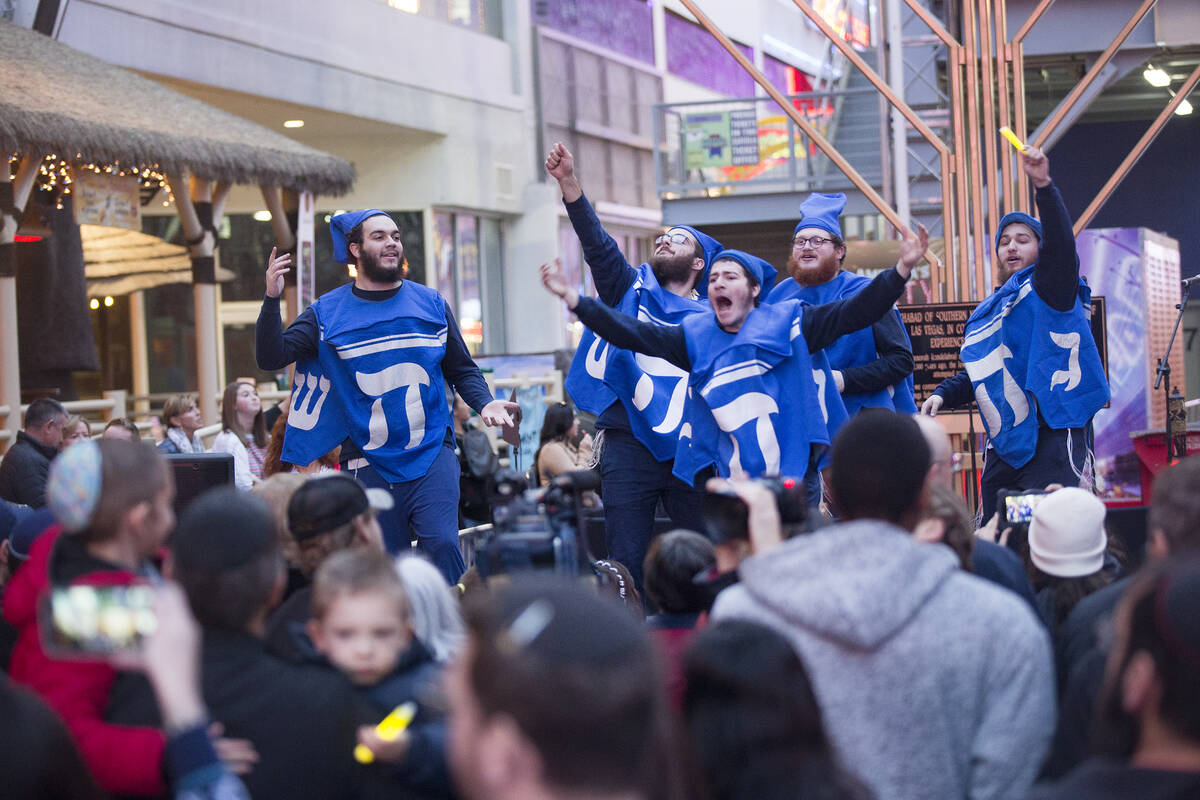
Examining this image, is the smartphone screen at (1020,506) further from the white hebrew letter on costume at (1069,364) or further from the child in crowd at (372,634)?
the child in crowd at (372,634)

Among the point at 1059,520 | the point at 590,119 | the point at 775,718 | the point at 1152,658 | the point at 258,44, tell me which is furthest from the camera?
the point at 590,119

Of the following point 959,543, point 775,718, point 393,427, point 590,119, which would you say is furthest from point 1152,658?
point 590,119

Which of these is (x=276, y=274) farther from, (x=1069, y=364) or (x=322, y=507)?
(x=1069, y=364)

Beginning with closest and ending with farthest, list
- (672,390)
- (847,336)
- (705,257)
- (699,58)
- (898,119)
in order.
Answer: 1. (672,390)
2. (847,336)
3. (705,257)
4. (898,119)
5. (699,58)

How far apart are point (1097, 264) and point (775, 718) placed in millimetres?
10837

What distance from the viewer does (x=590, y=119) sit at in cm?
2172

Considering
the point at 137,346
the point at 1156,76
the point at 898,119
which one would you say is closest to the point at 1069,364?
the point at 898,119

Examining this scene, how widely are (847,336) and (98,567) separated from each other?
367 centimetres

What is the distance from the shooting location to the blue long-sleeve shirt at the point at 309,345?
5.18m

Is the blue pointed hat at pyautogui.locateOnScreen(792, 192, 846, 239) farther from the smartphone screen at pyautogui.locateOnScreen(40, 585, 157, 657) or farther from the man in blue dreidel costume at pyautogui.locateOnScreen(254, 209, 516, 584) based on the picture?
the smartphone screen at pyautogui.locateOnScreen(40, 585, 157, 657)

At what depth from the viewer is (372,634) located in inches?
96.2

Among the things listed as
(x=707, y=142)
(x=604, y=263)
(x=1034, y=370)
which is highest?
(x=707, y=142)

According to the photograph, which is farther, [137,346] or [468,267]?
[468,267]

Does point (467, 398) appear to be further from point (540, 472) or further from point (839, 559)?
point (540, 472)
